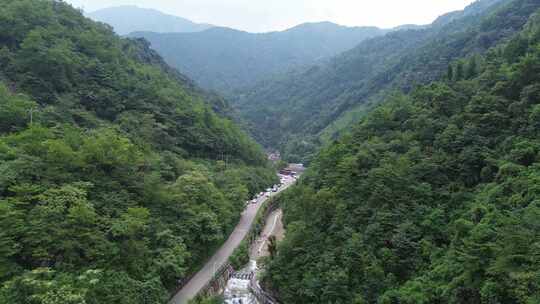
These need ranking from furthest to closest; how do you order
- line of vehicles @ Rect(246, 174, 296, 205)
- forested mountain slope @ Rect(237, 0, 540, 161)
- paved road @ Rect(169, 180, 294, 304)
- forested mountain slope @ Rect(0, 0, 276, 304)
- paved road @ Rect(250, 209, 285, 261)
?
forested mountain slope @ Rect(237, 0, 540, 161) < line of vehicles @ Rect(246, 174, 296, 205) < paved road @ Rect(250, 209, 285, 261) < paved road @ Rect(169, 180, 294, 304) < forested mountain slope @ Rect(0, 0, 276, 304)

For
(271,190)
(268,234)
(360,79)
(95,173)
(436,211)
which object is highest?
(360,79)

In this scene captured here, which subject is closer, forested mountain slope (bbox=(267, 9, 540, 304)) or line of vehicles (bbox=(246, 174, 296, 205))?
forested mountain slope (bbox=(267, 9, 540, 304))

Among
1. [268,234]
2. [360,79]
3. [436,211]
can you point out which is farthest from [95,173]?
[360,79]

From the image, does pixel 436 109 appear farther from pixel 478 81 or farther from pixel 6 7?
pixel 6 7

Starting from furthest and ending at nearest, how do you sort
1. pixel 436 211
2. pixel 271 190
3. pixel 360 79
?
pixel 360 79 < pixel 271 190 < pixel 436 211

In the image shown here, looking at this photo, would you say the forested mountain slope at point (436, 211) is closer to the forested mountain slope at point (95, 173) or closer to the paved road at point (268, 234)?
the paved road at point (268, 234)

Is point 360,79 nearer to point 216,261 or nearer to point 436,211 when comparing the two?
point 216,261

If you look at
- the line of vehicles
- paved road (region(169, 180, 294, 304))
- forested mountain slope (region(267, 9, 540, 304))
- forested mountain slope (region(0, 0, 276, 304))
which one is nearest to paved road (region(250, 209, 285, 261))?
paved road (region(169, 180, 294, 304))

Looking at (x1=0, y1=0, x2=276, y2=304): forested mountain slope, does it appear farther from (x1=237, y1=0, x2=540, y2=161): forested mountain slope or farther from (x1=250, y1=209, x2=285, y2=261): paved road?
(x1=237, y1=0, x2=540, y2=161): forested mountain slope
